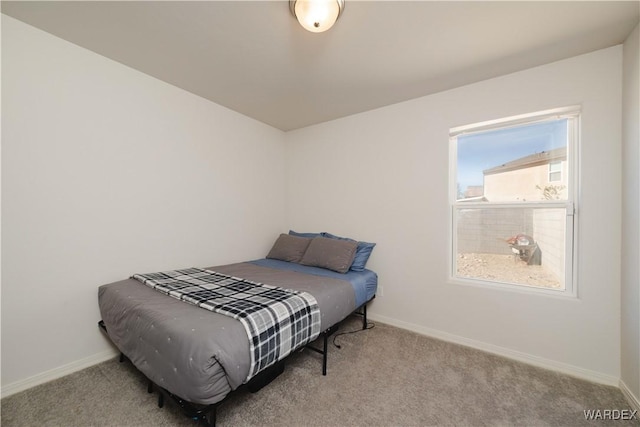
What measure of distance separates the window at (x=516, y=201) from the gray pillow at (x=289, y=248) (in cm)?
165

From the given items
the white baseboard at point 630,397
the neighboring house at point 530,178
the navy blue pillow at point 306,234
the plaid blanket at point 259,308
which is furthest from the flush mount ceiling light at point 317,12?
the white baseboard at point 630,397

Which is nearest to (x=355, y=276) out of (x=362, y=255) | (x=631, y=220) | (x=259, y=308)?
(x=362, y=255)

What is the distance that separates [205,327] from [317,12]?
6.10 feet

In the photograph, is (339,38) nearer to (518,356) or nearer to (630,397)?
(518,356)

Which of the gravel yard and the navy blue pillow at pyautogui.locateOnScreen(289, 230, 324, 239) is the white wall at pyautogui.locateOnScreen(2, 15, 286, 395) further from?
the gravel yard

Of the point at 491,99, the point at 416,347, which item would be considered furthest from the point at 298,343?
the point at 491,99

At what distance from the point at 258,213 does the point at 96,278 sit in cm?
175

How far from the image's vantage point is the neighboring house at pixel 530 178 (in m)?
2.05

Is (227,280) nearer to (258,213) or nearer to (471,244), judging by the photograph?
(258,213)

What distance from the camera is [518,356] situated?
2076 mm

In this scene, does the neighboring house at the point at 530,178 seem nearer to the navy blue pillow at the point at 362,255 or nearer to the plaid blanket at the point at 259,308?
the navy blue pillow at the point at 362,255

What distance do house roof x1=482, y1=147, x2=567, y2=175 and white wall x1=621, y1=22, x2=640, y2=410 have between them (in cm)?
35

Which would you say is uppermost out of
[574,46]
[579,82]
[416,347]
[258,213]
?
[574,46]

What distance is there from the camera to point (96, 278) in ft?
6.44
